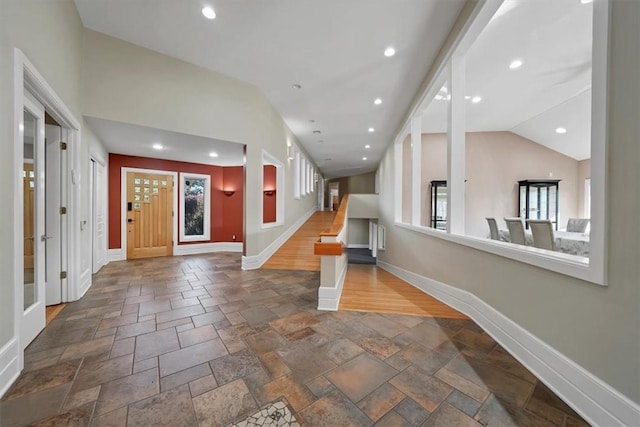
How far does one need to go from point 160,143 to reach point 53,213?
2093mm

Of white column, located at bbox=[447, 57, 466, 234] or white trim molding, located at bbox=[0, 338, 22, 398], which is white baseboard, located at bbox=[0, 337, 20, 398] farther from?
white column, located at bbox=[447, 57, 466, 234]

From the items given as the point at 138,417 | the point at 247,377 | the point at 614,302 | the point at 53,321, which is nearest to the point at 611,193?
the point at 614,302

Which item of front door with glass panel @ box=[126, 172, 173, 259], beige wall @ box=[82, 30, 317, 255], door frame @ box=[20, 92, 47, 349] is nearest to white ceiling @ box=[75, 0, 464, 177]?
beige wall @ box=[82, 30, 317, 255]

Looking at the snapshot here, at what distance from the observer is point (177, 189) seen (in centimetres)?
600

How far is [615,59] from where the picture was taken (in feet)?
4.09

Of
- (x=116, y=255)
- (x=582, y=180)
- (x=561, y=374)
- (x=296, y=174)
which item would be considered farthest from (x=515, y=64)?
(x=116, y=255)

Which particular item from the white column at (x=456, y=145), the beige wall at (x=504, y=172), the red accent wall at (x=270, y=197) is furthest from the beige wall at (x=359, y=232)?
the white column at (x=456, y=145)

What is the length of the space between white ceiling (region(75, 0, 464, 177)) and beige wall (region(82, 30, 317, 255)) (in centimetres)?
18

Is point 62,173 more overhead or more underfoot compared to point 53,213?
more overhead

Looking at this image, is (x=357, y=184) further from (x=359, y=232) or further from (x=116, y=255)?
(x=116, y=255)

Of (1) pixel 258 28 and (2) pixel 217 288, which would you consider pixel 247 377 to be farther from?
(1) pixel 258 28

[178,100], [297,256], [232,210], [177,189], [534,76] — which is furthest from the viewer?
[232,210]

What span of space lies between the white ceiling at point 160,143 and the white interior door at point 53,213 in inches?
Answer: 23.8

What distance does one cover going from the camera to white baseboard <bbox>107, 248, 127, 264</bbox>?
513cm
